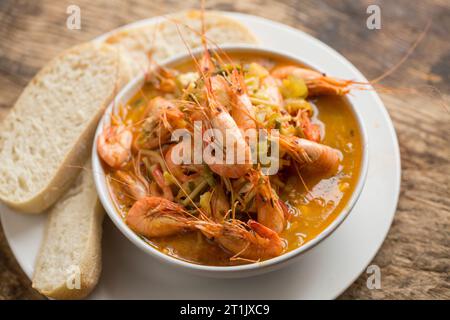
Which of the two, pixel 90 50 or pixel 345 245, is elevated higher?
pixel 90 50

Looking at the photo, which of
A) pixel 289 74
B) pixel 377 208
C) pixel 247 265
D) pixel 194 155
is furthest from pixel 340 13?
pixel 247 265

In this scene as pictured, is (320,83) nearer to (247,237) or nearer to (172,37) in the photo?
(247,237)

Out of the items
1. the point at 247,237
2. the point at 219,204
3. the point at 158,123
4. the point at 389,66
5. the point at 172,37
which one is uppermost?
the point at 172,37

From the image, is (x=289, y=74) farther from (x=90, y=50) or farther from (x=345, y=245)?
(x=90, y=50)

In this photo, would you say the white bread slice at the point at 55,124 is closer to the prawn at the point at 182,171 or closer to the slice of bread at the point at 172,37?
the slice of bread at the point at 172,37

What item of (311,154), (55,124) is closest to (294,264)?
(311,154)

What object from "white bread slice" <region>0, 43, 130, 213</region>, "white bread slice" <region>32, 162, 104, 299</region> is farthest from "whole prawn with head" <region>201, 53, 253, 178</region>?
"white bread slice" <region>0, 43, 130, 213</region>
